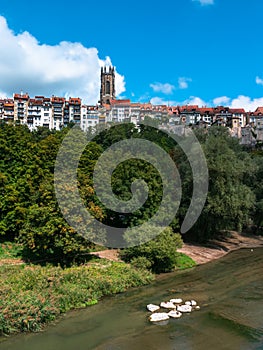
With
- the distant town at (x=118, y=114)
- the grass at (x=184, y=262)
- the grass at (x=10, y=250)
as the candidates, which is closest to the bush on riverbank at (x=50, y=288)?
the grass at (x=10, y=250)

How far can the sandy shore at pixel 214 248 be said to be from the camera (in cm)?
3238

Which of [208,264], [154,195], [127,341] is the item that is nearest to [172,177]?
[154,195]

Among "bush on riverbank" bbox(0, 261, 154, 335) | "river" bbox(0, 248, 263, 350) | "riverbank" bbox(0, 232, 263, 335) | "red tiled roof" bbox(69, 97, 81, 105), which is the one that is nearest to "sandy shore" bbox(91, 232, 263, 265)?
"riverbank" bbox(0, 232, 263, 335)

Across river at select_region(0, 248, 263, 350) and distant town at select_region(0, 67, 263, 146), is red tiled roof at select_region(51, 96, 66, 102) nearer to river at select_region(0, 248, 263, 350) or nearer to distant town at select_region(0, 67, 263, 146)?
distant town at select_region(0, 67, 263, 146)

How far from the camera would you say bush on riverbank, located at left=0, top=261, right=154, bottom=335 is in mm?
18172

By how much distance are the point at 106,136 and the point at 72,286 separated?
131 ft

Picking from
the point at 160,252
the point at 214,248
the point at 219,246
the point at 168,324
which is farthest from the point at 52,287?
the point at 219,246

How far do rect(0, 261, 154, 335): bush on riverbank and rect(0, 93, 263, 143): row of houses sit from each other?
9691cm

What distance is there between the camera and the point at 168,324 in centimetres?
1912

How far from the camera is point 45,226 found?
85.4 feet

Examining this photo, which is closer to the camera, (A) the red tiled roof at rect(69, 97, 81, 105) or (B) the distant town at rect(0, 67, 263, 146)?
(B) the distant town at rect(0, 67, 263, 146)

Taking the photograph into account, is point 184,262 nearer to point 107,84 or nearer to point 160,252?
point 160,252

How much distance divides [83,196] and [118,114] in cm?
11332

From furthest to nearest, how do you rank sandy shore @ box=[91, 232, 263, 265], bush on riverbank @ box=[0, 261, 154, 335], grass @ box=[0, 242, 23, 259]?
sandy shore @ box=[91, 232, 263, 265] → grass @ box=[0, 242, 23, 259] → bush on riverbank @ box=[0, 261, 154, 335]
